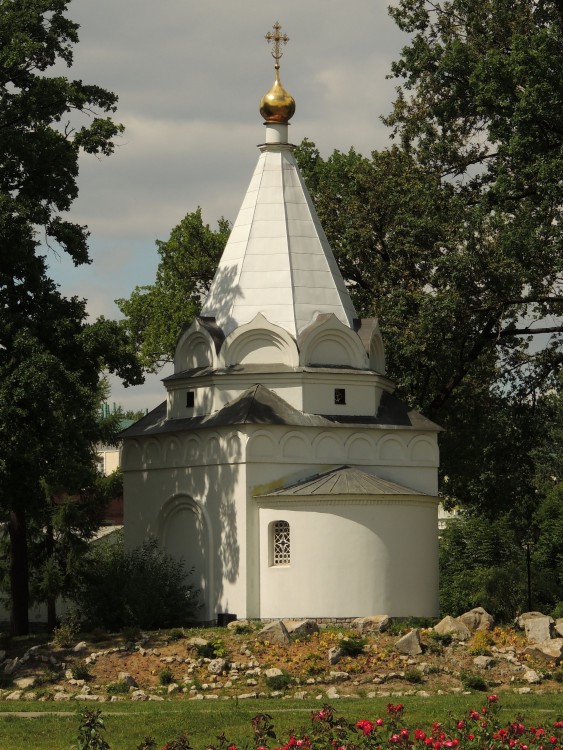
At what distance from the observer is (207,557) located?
29.9 meters

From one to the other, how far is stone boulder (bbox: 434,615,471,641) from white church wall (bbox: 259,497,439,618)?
2682 mm

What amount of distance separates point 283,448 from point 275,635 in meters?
5.42

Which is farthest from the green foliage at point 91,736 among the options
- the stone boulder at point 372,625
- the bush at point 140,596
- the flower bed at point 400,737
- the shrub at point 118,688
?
the bush at point 140,596

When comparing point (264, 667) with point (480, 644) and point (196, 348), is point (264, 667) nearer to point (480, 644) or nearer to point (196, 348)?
point (480, 644)

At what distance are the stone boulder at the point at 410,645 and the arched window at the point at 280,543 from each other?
4985mm

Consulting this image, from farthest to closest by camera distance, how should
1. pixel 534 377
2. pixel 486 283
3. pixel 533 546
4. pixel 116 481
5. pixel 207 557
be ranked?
1. pixel 533 546
2. pixel 116 481
3. pixel 534 377
4. pixel 486 283
5. pixel 207 557

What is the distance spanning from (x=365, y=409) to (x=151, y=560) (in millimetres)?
5599

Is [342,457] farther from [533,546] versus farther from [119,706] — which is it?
[533,546]

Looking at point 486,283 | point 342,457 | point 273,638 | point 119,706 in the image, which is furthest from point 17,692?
point 486,283

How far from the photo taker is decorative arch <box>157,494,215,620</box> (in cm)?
2980

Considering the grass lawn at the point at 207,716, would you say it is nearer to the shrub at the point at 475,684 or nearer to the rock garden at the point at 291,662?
the shrub at the point at 475,684

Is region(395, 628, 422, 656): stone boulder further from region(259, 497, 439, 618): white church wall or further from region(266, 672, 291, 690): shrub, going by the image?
region(259, 497, 439, 618): white church wall

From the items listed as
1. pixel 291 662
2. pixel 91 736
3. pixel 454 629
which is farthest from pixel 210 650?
pixel 91 736

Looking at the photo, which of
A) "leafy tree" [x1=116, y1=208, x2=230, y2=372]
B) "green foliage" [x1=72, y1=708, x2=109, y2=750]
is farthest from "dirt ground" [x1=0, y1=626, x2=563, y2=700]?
"leafy tree" [x1=116, y1=208, x2=230, y2=372]
